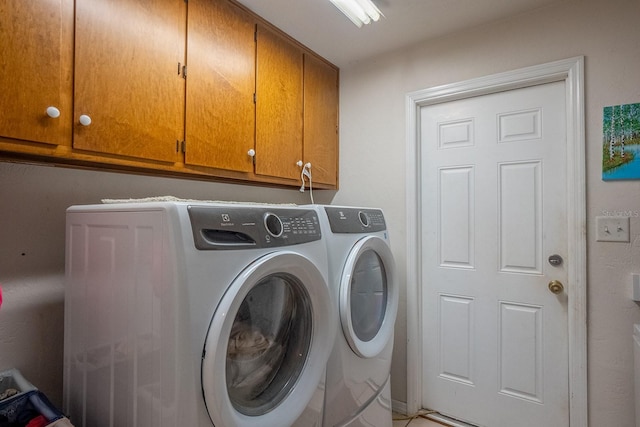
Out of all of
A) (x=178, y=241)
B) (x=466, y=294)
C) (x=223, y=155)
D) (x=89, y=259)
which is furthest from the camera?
(x=466, y=294)

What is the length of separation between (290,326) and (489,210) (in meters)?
1.36

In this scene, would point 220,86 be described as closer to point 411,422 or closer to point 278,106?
point 278,106

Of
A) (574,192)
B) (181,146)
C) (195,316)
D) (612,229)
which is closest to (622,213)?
(612,229)

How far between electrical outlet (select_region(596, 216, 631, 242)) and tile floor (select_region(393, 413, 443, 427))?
138 centimetres

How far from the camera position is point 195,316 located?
83 cm

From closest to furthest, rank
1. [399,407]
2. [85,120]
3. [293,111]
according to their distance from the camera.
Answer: [85,120], [293,111], [399,407]

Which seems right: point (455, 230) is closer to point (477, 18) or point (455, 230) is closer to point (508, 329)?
point (508, 329)

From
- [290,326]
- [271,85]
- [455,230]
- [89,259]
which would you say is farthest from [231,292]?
[455,230]

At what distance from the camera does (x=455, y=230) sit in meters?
2.04

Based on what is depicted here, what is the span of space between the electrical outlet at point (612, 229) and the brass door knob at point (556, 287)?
287 millimetres

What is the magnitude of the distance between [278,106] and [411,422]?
2.04 metres

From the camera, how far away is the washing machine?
0.83 metres

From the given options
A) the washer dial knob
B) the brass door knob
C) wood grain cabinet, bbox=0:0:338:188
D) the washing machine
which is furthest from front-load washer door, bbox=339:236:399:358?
the brass door knob

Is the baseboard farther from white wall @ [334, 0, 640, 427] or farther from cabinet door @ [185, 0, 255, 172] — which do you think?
cabinet door @ [185, 0, 255, 172]
